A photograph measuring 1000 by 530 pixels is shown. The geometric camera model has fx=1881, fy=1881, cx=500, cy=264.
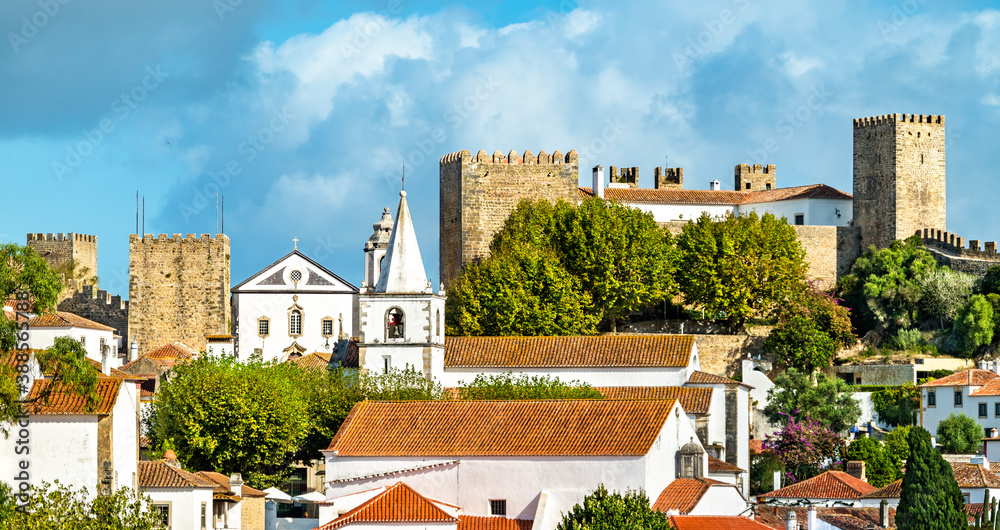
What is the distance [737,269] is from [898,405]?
10.0 meters

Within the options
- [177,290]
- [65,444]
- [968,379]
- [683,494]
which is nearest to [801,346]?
[968,379]

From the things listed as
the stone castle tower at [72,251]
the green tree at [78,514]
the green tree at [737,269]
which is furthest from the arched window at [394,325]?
the stone castle tower at [72,251]

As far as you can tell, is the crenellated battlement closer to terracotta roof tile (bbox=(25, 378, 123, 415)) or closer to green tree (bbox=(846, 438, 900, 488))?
green tree (bbox=(846, 438, 900, 488))

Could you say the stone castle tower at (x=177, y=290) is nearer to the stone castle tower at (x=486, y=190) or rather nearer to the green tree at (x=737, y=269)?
the stone castle tower at (x=486, y=190)

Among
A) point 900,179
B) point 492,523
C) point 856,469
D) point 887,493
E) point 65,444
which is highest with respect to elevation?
point 900,179

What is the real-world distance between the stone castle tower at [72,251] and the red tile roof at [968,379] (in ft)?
168

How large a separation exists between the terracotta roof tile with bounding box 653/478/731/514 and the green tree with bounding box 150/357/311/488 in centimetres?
1345

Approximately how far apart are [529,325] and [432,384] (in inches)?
506

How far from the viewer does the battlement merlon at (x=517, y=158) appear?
296ft

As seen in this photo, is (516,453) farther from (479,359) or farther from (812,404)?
(812,404)

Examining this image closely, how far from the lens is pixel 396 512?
54.7 m

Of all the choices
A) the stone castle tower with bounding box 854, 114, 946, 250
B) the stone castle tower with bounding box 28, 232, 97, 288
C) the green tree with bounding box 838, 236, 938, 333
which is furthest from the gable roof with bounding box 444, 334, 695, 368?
the stone castle tower with bounding box 28, 232, 97, 288

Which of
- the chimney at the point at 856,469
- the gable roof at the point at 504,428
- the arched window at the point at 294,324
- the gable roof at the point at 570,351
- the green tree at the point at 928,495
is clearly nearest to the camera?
the gable roof at the point at 504,428

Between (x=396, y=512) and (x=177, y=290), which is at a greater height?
(x=177, y=290)
